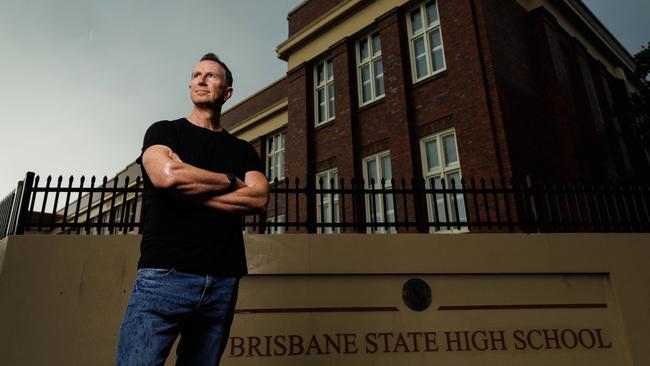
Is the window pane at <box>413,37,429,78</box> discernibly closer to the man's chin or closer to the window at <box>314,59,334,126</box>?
the window at <box>314,59,334,126</box>

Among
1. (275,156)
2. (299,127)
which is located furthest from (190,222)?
(275,156)

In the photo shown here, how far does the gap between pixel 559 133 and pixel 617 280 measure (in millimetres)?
7172

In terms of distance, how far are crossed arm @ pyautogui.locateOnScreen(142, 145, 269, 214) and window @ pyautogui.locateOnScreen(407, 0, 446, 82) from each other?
398 inches

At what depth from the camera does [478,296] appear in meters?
5.15

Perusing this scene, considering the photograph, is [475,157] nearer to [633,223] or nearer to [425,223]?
[633,223]

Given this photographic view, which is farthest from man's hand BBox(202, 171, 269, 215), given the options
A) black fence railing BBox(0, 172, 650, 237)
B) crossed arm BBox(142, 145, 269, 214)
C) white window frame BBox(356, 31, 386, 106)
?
white window frame BBox(356, 31, 386, 106)

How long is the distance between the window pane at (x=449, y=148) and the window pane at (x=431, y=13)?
3.70m

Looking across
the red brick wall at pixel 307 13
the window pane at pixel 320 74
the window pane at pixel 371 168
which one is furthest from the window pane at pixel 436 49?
the window pane at pixel 320 74

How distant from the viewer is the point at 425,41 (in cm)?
1166

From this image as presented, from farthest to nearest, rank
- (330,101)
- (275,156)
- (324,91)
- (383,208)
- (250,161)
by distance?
(275,156) → (324,91) → (330,101) → (383,208) → (250,161)

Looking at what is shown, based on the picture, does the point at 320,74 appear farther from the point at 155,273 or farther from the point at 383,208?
the point at 155,273

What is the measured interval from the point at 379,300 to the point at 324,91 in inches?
415

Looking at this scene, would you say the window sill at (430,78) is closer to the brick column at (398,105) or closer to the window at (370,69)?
the brick column at (398,105)

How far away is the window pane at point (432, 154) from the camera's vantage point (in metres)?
10.7
